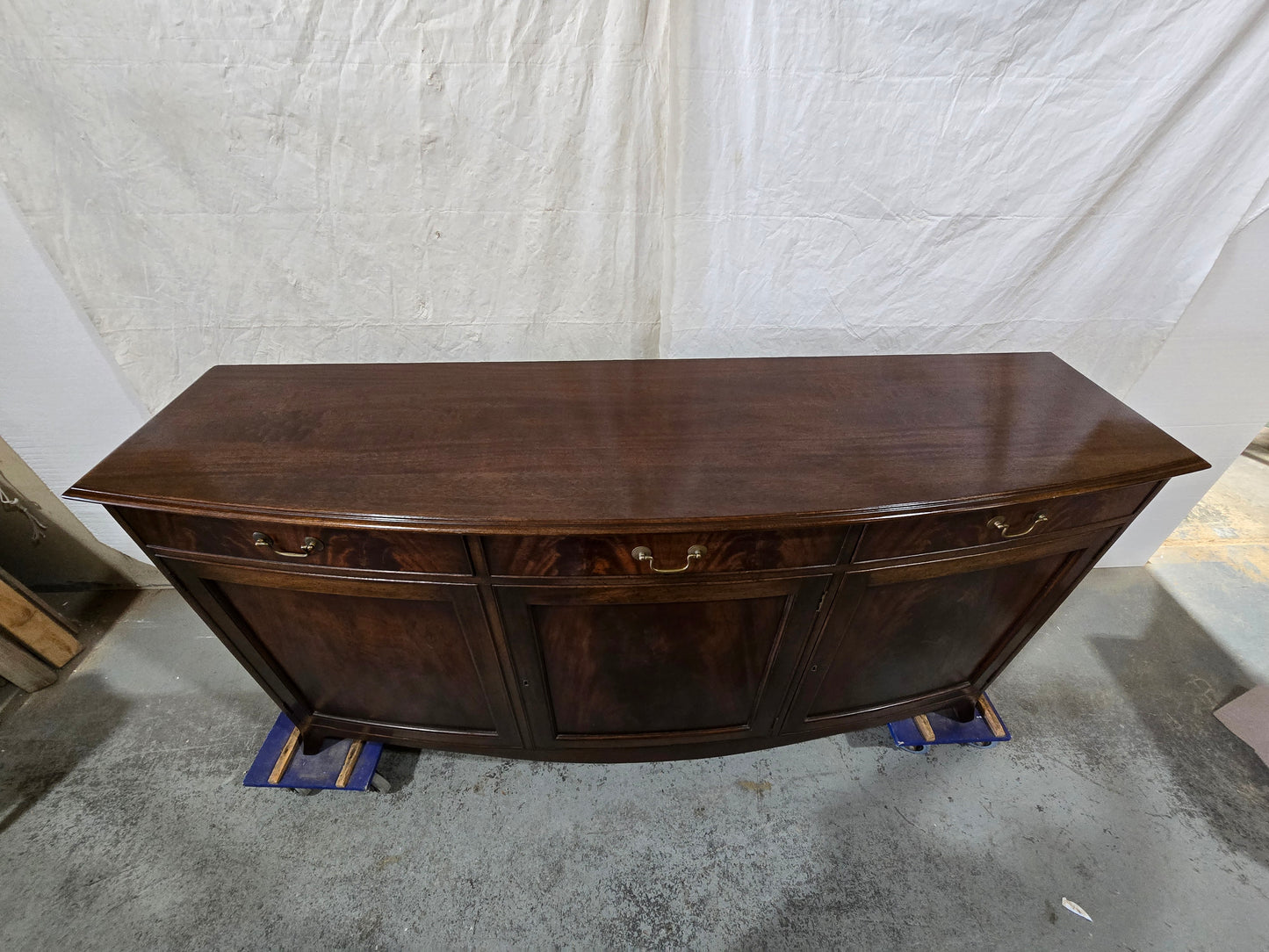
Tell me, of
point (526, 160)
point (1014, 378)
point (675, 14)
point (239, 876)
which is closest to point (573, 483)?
point (526, 160)

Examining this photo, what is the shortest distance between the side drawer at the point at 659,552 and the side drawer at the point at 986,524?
75 mm

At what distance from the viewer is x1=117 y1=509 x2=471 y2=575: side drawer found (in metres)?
0.80

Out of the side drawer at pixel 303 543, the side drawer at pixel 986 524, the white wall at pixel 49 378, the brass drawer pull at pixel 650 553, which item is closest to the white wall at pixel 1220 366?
the side drawer at pixel 986 524

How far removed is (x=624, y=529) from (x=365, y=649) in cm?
61

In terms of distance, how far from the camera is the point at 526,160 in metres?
1.02

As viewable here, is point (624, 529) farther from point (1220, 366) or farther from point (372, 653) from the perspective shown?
point (1220, 366)

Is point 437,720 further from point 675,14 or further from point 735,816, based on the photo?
point 675,14

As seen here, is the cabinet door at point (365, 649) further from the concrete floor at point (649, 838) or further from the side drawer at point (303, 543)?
the concrete floor at point (649, 838)

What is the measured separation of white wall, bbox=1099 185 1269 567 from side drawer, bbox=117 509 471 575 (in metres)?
1.73

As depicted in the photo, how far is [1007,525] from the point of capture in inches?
34.8

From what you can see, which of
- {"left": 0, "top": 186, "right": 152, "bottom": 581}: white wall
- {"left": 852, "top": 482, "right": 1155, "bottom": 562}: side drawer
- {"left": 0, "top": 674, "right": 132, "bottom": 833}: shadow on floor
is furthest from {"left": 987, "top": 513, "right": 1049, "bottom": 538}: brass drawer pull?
{"left": 0, "top": 674, "right": 132, "bottom": 833}: shadow on floor

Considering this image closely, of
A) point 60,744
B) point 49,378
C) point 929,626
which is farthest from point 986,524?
point 60,744

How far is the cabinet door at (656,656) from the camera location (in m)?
0.89

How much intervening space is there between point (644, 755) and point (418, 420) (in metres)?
0.87
